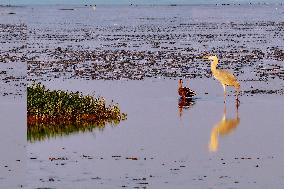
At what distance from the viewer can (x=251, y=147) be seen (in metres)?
17.3

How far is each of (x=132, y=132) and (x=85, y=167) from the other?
14.1ft

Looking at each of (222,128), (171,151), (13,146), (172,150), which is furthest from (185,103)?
(13,146)

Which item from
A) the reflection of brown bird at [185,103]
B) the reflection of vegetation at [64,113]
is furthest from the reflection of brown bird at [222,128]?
the reflection of vegetation at [64,113]

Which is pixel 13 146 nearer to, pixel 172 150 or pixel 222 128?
pixel 172 150

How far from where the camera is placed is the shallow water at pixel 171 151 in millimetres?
14180

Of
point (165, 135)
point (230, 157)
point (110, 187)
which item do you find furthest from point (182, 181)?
point (165, 135)

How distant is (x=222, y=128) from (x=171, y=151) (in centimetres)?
350

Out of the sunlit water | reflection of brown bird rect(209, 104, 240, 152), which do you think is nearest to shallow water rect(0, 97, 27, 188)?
the sunlit water

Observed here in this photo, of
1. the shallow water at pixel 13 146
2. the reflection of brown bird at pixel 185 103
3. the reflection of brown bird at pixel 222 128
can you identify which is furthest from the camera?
the reflection of brown bird at pixel 185 103

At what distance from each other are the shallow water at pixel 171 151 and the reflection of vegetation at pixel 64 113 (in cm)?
67

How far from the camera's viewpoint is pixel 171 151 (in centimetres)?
1691

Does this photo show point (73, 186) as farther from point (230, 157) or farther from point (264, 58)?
point (264, 58)

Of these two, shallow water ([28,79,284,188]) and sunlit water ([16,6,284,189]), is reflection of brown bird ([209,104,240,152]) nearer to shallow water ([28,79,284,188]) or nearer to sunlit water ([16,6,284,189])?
sunlit water ([16,6,284,189])

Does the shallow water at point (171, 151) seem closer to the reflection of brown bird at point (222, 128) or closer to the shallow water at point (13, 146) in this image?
the reflection of brown bird at point (222, 128)
